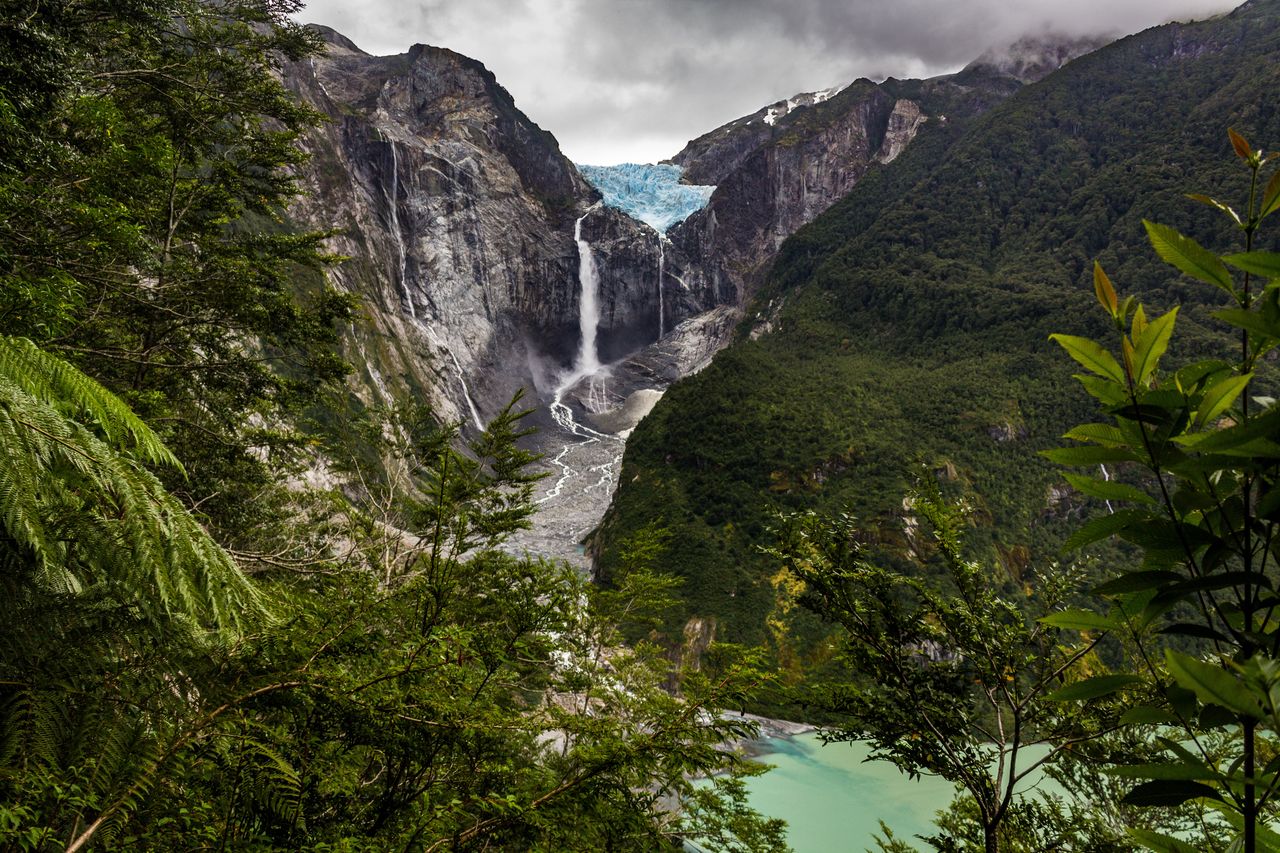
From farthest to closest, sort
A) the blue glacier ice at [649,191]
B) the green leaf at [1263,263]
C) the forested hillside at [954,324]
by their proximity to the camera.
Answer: the blue glacier ice at [649,191], the forested hillside at [954,324], the green leaf at [1263,263]

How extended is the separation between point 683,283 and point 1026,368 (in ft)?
163

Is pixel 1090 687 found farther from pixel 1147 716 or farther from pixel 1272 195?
pixel 1272 195

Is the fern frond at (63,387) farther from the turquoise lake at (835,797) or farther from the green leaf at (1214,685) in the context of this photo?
the turquoise lake at (835,797)

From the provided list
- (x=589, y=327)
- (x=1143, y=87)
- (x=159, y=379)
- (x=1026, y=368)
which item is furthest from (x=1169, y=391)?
(x=1143, y=87)

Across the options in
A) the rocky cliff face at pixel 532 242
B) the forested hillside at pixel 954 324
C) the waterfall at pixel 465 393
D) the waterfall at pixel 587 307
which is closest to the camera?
the forested hillside at pixel 954 324

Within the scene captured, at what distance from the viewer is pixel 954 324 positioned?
47.4 meters

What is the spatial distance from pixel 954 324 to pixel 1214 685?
173 ft

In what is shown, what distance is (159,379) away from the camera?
684cm

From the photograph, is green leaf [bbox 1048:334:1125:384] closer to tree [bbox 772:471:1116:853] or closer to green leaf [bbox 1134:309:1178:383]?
green leaf [bbox 1134:309:1178:383]

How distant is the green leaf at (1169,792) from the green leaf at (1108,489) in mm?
332

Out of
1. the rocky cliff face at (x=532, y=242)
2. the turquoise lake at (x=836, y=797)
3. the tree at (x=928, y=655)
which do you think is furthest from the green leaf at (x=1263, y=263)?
the rocky cliff face at (x=532, y=242)

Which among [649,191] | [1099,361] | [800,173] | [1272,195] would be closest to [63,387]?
[1099,361]

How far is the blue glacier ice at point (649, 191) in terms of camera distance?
102 meters

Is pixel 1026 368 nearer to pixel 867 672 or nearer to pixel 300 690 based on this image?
pixel 867 672
